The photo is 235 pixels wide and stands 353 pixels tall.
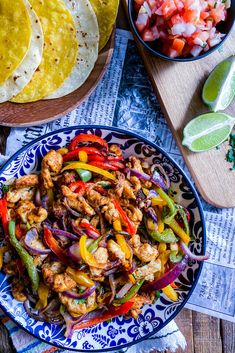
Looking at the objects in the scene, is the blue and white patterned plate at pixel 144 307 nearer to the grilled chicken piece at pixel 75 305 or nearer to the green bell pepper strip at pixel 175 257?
the green bell pepper strip at pixel 175 257

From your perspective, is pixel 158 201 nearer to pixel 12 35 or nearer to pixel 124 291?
pixel 124 291

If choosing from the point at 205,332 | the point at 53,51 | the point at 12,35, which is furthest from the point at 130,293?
the point at 12,35

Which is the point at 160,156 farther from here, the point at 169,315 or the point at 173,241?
the point at 169,315

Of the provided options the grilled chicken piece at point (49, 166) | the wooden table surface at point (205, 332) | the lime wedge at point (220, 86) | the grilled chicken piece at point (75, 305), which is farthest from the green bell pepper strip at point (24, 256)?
the lime wedge at point (220, 86)

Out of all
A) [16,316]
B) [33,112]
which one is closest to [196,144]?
[33,112]

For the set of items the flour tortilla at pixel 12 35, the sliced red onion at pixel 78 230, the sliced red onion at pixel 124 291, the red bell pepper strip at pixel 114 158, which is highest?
the flour tortilla at pixel 12 35

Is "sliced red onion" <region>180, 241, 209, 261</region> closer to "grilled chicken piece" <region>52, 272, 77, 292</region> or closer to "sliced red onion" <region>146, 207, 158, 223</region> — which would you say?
"sliced red onion" <region>146, 207, 158, 223</region>
